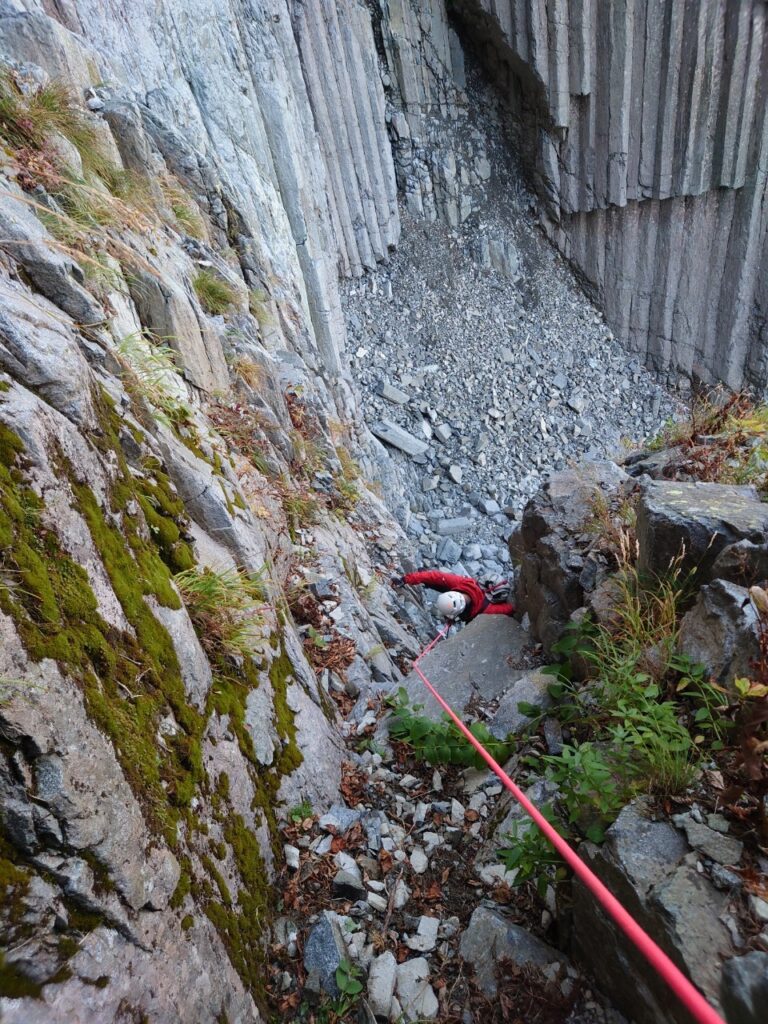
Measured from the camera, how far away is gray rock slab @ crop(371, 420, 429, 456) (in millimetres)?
9844

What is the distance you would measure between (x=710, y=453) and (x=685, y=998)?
3.28 meters

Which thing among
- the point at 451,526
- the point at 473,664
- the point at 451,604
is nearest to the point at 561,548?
the point at 473,664

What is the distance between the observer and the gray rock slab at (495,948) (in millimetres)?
1766

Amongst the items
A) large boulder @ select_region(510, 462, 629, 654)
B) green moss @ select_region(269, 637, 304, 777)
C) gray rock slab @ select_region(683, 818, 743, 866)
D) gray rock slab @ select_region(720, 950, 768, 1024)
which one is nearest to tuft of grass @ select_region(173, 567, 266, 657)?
A: green moss @ select_region(269, 637, 304, 777)

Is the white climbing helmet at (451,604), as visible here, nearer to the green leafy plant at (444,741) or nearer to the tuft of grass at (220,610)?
the green leafy plant at (444,741)

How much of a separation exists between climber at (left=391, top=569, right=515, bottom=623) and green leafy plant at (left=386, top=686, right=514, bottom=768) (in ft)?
8.61

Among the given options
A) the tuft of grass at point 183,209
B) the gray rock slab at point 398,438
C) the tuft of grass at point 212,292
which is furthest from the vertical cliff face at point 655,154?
the tuft of grass at point 212,292

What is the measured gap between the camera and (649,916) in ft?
4.78

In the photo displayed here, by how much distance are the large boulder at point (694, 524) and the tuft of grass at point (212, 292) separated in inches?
154

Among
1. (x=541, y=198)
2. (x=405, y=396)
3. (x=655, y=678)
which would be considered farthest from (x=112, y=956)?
(x=541, y=198)

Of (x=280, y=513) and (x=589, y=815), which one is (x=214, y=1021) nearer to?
(x=589, y=815)

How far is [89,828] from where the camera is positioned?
133 cm

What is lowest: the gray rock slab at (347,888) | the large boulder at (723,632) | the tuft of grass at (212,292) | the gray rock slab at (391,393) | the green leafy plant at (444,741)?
the gray rock slab at (391,393)

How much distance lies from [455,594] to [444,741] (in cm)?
311
